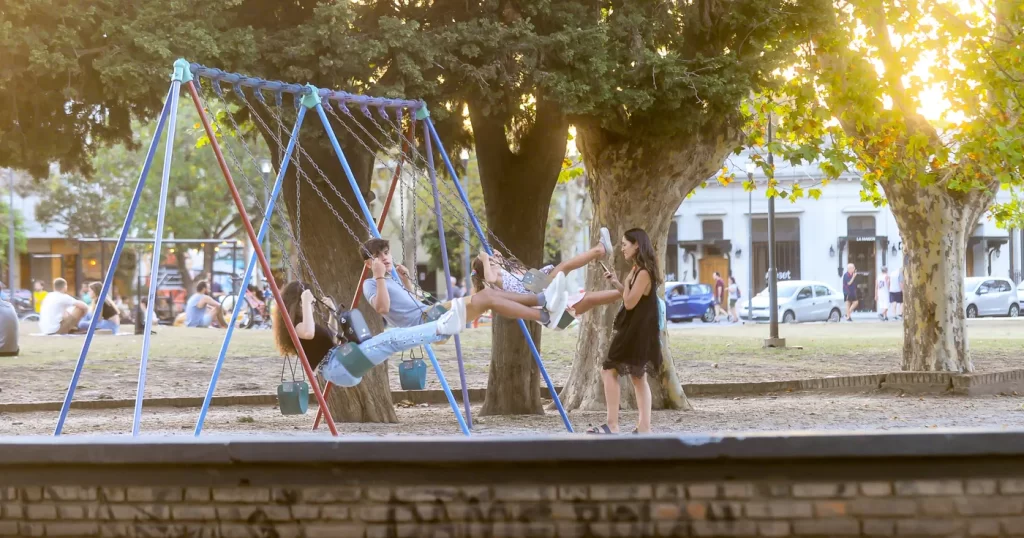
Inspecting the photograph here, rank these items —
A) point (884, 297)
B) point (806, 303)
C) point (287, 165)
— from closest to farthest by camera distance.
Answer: point (287, 165), point (884, 297), point (806, 303)

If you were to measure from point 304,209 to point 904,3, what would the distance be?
26.4 ft

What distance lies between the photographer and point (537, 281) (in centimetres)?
1094

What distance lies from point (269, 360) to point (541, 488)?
59.9 feet

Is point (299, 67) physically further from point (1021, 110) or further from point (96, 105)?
point (1021, 110)

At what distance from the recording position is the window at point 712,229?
192ft

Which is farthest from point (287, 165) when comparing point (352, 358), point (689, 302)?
point (689, 302)

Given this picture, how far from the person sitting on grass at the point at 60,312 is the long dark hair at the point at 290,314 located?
18.5 m

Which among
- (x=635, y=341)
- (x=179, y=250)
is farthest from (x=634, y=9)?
(x=179, y=250)

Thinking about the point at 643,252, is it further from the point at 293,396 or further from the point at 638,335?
the point at 293,396

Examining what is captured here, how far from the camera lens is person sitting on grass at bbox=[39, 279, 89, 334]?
94.7 feet

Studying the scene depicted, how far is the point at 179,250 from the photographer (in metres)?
41.4

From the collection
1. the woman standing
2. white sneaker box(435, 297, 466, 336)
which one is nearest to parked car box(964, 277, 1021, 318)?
the woman standing

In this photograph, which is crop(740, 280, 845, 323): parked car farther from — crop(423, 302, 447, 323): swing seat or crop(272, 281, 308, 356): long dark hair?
crop(423, 302, 447, 323): swing seat

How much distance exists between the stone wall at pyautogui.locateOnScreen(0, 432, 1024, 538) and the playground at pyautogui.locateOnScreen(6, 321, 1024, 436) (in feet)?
20.0
